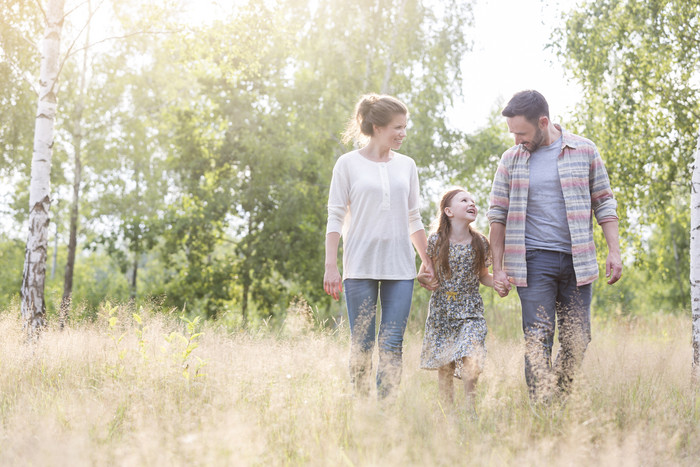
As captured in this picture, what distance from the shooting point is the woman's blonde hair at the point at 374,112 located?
3828 millimetres

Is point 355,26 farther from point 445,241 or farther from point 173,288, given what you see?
point 445,241

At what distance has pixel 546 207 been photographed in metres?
3.89

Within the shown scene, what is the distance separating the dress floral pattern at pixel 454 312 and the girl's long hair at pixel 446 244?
0.09 ft

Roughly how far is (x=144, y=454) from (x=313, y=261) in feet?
43.7

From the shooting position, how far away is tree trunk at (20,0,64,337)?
6348 millimetres

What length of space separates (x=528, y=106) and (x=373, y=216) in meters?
1.16

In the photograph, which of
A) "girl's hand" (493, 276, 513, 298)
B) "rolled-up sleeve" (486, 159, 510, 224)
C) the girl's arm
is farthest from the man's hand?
the girl's arm

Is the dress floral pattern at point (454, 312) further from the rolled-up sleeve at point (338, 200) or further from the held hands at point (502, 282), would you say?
the rolled-up sleeve at point (338, 200)

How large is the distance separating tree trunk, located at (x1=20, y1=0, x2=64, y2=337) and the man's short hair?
4844mm

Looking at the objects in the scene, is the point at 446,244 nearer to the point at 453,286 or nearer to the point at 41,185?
the point at 453,286

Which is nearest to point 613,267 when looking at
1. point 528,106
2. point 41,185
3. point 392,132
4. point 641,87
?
point 528,106

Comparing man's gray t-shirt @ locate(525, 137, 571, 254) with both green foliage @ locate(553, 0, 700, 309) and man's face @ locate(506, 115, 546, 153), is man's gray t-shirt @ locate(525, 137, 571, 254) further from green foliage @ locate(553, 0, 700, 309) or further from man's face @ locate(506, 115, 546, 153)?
green foliage @ locate(553, 0, 700, 309)

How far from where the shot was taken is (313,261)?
16.1 meters

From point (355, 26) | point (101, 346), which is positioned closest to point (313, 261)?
point (355, 26)
